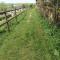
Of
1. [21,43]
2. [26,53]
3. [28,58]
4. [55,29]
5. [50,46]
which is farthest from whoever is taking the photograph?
[55,29]

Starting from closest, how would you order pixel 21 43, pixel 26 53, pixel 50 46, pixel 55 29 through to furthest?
pixel 26 53 < pixel 50 46 < pixel 21 43 < pixel 55 29

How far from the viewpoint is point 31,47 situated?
6.94 metres

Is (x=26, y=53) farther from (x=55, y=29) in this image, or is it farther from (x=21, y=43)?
(x=55, y=29)

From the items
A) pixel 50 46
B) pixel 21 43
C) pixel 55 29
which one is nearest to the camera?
pixel 50 46

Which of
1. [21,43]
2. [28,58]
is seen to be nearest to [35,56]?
[28,58]

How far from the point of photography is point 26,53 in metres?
6.26

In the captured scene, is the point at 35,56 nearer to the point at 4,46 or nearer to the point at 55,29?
the point at 4,46

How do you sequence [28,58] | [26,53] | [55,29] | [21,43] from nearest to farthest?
[28,58] < [26,53] < [21,43] < [55,29]

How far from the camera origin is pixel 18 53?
630cm

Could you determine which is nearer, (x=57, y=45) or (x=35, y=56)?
(x=35, y=56)

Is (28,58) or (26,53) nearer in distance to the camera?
(28,58)

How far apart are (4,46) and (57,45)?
6.93ft

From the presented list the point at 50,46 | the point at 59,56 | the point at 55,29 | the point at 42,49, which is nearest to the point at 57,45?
the point at 50,46

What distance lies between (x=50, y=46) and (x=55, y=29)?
2817mm
